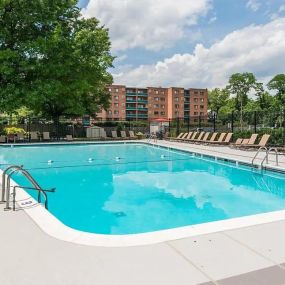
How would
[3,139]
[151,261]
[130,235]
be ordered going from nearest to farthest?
[151,261]
[130,235]
[3,139]

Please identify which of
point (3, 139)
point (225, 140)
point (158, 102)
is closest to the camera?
point (225, 140)

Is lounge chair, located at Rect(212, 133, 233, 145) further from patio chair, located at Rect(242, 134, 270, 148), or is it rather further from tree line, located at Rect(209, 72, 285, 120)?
tree line, located at Rect(209, 72, 285, 120)

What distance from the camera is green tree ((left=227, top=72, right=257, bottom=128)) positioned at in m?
67.8

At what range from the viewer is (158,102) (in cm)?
8619

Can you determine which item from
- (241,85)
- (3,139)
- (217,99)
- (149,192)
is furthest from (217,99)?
(149,192)

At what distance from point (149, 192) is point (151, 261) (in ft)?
20.3

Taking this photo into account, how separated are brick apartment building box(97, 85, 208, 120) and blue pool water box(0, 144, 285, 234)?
221 feet

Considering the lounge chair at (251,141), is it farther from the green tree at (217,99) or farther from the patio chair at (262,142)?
the green tree at (217,99)

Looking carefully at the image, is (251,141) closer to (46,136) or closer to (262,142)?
(262,142)

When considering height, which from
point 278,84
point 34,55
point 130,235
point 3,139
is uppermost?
point 278,84

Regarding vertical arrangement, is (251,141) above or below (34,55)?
below

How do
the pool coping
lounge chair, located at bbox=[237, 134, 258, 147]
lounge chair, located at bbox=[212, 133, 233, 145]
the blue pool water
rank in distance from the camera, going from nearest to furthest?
the pool coping → the blue pool water → lounge chair, located at bbox=[237, 134, 258, 147] → lounge chair, located at bbox=[212, 133, 233, 145]

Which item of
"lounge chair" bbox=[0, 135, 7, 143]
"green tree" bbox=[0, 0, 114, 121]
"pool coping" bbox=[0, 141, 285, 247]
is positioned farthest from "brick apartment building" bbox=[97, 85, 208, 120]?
"pool coping" bbox=[0, 141, 285, 247]

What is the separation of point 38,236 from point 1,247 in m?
0.51
